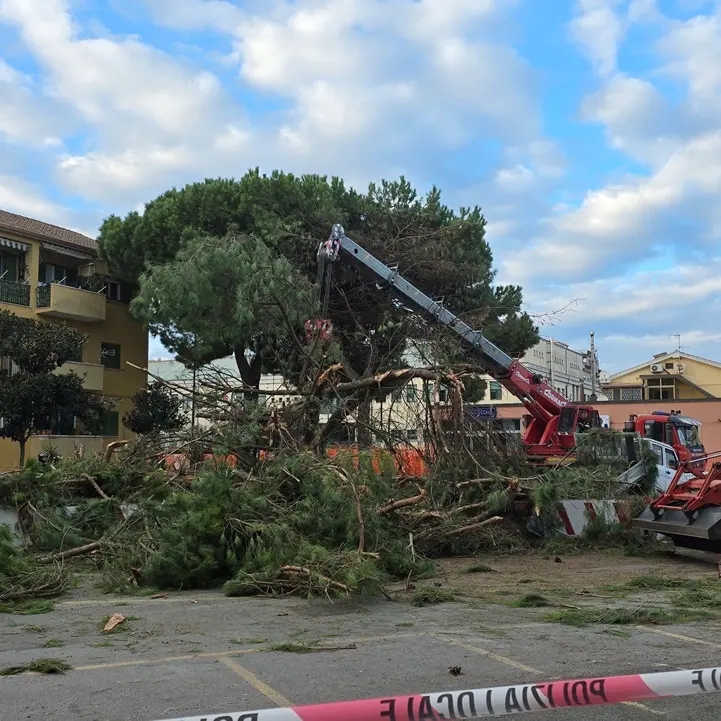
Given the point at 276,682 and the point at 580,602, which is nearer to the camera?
the point at 276,682

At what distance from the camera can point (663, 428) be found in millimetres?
18688

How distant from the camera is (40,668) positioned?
17.5 feet

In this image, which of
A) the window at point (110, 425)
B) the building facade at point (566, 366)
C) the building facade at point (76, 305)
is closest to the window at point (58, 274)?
the building facade at point (76, 305)

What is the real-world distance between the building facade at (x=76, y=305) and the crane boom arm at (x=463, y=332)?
1394 cm

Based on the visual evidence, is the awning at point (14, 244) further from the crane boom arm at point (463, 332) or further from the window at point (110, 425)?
the crane boom arm at point (463, 332)

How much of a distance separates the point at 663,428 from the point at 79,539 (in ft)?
45.1

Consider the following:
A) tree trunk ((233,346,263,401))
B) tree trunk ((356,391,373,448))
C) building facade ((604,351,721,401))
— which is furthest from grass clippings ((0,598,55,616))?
building facade ((604,351,721,401))

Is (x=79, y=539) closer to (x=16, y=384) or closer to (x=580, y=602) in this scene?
(x=580, y=602)

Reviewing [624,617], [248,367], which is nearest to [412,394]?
[624,617]

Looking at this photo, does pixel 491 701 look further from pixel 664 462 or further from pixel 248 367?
pixel 248 367

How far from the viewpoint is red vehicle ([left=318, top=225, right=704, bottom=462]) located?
16.6 metres

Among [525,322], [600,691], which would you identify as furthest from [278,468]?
[525,322]

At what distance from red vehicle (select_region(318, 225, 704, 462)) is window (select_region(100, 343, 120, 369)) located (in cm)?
1771

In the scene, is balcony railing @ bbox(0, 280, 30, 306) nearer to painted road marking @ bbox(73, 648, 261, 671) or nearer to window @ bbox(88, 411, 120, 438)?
window @ bbox(88, 411, 120, 438)
